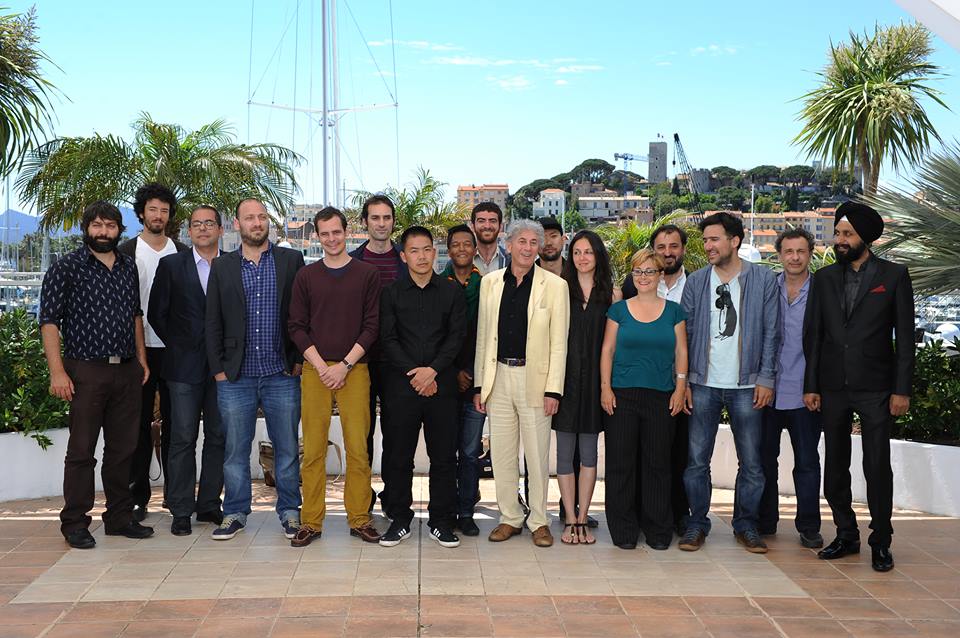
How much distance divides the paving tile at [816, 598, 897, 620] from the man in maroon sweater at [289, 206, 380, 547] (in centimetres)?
241

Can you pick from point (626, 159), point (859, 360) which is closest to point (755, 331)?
point (859, 360)

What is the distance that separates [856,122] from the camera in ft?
54.9

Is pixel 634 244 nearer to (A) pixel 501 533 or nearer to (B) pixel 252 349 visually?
(A) pixel 501 533

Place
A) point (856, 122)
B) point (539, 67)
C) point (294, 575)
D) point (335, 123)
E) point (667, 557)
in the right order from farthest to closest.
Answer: point (539, 67) → point (335, 123) → point (856, 122) → point (667, 557) → point (294, 575)

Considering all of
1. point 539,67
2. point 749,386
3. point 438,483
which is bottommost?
point 438,483

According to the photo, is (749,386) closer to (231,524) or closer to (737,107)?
(231,524)

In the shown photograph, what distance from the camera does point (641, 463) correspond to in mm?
5594

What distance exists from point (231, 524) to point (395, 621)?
1.80 metres

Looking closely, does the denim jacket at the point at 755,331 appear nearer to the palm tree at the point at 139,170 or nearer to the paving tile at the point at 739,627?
the paving tile at the point at 739,627

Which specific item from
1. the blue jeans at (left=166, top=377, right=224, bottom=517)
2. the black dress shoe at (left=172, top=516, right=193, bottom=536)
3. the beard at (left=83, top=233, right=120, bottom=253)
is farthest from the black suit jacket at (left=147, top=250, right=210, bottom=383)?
the black dress shoe at (left=172, top=516, right=193, bottom=536)

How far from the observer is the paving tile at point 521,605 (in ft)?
14.3

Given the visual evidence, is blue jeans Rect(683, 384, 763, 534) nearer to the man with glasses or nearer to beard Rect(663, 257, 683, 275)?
the man with glasses

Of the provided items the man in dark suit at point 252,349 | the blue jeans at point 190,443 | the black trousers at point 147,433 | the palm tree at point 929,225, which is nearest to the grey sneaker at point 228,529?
the man in dark suit at point 252,349

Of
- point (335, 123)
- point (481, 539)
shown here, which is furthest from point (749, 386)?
point (335, 123)
